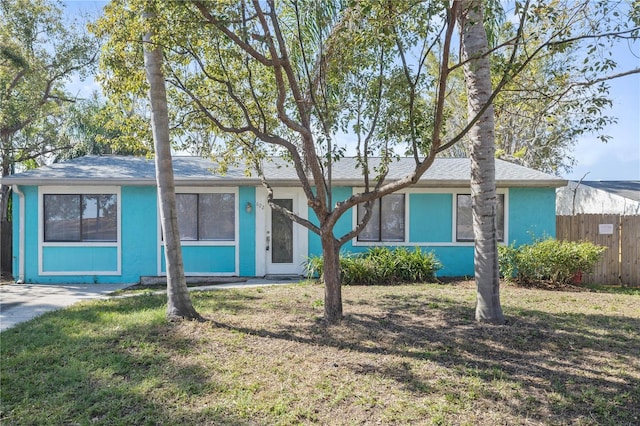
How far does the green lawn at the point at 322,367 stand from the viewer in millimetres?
3416

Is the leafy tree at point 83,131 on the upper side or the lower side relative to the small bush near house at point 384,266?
upper

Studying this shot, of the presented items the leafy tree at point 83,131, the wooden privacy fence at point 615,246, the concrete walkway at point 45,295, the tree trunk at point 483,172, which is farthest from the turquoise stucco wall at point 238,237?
the leafy tree at point 83,131

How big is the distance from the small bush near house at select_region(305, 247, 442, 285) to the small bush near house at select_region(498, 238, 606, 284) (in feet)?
6.09

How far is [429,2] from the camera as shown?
14.0 feet

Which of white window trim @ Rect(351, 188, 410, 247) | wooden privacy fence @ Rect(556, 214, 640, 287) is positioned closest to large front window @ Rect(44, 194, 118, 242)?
white window trim @ Rect(351, 188, 410, 247)

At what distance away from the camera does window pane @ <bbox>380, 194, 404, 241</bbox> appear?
10.8m

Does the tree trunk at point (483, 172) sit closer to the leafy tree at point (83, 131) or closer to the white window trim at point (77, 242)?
the white window trim at point (77, 242)

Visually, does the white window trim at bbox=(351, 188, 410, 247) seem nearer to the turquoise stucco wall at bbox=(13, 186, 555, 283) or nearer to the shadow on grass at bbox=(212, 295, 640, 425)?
the turquoise stucco wall at bbox=(13, 186, 555, 283)

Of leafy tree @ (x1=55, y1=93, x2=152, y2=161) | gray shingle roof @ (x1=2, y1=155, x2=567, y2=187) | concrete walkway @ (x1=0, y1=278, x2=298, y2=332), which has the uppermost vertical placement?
leafy tree @ (x1=55, y1=93, x2=152, y2=161)

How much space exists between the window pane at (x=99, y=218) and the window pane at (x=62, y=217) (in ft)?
0.60

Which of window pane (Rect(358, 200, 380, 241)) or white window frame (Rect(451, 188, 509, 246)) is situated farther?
window pane (Rect(358, 200, 380, 241))

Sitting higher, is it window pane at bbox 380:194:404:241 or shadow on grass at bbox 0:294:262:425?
window pane at bbox 380:194:404:241

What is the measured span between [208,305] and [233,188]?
13.7 ft

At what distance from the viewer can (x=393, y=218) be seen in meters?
10.8
